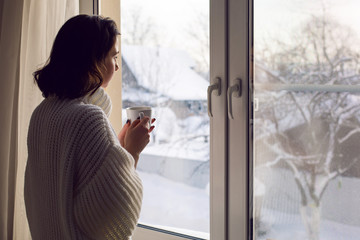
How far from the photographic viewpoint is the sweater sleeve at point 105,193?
3.05ft

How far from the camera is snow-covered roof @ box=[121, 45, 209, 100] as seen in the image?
5.35 feet

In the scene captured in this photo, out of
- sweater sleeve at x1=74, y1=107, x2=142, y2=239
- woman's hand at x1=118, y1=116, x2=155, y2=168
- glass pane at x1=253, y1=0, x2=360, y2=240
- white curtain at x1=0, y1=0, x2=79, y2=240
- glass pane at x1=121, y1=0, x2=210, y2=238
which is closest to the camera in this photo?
sweater sleeve at x1=74, y1=107, x2=142, y2=239

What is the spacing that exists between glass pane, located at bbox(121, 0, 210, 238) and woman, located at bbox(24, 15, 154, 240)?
57cm

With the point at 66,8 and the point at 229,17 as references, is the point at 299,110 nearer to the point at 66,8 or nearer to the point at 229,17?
the point at 229,17

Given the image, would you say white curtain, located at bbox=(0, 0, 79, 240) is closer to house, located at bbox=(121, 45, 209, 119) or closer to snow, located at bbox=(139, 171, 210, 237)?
house, located at bbox=(121, 45, 209, 119)

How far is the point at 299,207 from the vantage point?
135 centimetres

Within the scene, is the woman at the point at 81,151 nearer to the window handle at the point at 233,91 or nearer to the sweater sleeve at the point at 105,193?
the sweater sleeve at the point at 105,193

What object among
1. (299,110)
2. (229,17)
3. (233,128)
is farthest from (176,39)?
(299,110)

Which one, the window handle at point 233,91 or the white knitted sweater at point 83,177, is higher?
the window handle at point 233,91

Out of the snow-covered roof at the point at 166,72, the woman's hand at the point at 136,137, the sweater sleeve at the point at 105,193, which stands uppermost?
the snow-covered roof at the point at 166,72

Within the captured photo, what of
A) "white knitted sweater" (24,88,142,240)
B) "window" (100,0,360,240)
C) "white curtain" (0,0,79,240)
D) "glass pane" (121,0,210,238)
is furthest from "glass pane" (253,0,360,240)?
"white curtain" (0,0,79,240)

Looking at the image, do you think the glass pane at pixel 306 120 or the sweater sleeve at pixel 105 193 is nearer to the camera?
the sweater sleeve at pixel 105 193

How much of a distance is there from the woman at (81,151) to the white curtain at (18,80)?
2.59 feet

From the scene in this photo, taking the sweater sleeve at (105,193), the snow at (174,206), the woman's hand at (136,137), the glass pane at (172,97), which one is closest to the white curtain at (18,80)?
the glass pane at (172,97)
